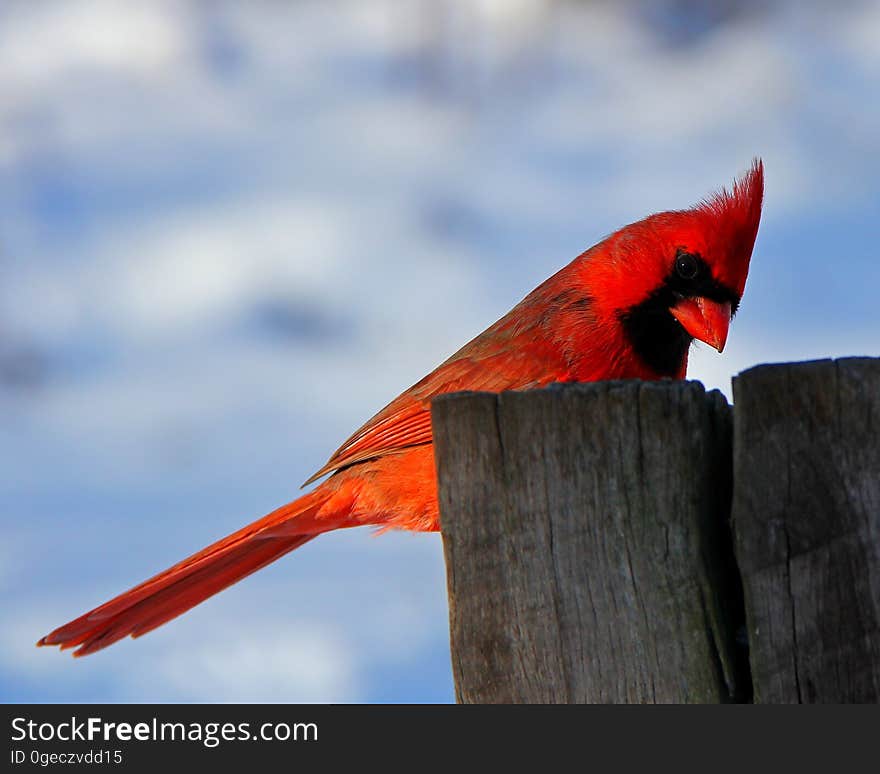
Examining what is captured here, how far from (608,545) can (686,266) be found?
174 cm

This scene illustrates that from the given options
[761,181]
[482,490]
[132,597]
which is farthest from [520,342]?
[482,490]

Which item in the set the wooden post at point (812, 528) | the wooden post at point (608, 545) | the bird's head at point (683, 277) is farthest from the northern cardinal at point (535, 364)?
the wooden post at point (812, 528)

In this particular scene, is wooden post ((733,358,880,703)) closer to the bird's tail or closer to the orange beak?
the orange beak

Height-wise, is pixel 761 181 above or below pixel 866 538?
above

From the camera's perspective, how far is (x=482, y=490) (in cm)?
163

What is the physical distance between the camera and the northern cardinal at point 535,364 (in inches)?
123

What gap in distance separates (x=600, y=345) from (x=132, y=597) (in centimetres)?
146

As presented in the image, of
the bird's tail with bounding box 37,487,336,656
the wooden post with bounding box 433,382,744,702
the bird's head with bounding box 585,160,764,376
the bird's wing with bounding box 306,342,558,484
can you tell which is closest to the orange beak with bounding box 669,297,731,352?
the bird's head with bounding box 585,160,764,376

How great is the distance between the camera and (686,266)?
10.4 feet

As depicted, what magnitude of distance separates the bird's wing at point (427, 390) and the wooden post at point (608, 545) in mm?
1459

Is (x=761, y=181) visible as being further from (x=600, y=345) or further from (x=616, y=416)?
(x=616, y=416)

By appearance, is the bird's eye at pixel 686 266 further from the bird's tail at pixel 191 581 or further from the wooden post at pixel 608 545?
the wooden post at pixel 608 545

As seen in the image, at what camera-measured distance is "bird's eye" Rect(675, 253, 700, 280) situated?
3168 millimetres

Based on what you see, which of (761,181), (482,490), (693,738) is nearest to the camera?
(693,738)
